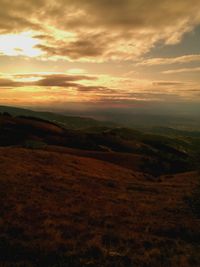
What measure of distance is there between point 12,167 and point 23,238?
65.8ft

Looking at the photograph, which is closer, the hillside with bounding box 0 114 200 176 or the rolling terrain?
the rolling terrain

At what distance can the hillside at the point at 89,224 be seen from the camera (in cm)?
1343

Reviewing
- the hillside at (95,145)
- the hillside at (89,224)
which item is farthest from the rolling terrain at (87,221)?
the hillside at (95,145)

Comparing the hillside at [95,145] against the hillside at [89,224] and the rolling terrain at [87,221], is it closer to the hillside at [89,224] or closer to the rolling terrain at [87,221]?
the rolling terrain at [87,221]

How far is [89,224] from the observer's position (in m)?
18.6

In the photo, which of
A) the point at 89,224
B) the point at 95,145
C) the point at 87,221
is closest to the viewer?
the point at 89,224

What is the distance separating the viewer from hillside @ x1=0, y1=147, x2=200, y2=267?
1343 cm

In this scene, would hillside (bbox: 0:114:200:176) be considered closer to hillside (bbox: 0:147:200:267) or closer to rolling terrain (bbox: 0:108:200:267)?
rolling terrain (bbox: 0:108:200:267)

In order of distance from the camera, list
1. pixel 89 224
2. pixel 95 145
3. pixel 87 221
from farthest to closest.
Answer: pixel 95 145 < pixel 87 221 < pixel 89 224

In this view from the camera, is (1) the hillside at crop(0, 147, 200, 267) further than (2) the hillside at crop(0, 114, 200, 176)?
No

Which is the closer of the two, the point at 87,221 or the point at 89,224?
the point at 89,224

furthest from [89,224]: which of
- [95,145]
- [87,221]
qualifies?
[95,145]

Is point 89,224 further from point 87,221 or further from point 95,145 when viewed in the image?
point 95,145

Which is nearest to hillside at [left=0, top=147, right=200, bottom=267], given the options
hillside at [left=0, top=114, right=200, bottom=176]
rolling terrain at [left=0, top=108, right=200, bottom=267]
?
rolling terrain at [left=0, top=108, right=200, bottom=267]
